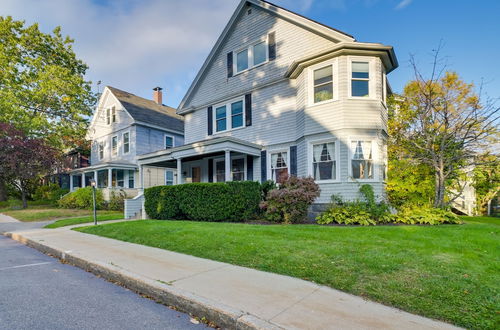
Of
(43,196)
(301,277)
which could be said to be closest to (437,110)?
(301,277)

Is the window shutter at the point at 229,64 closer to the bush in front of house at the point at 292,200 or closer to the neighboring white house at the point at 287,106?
the neighboring white house at the point at 287,106

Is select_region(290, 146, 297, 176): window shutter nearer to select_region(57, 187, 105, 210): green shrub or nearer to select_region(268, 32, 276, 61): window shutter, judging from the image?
select_region(268, 32, 276, 61): window shutter

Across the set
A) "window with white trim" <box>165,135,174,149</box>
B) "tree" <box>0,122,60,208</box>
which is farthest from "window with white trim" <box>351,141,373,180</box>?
"tree" <box>0,122,60,208</box>

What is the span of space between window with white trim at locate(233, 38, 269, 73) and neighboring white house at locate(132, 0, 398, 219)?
0.17 feet

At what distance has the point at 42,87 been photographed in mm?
21766

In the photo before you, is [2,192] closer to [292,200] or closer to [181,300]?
[292,200]

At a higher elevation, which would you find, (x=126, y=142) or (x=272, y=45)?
(x=272, y=45)

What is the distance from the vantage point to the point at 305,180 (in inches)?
374

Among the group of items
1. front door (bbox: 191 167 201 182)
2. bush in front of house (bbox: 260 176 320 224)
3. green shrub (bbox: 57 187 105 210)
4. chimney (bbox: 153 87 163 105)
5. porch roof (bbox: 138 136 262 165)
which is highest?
chimney (bbox: 153 87 163 105)

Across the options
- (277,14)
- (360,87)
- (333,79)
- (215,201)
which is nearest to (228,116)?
(277,14)

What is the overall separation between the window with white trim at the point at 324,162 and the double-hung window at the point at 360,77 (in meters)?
2.24

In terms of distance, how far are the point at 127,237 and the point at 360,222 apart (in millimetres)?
7063

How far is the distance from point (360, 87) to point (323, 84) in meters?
1.40

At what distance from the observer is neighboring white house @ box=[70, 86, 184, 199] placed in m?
20.3
